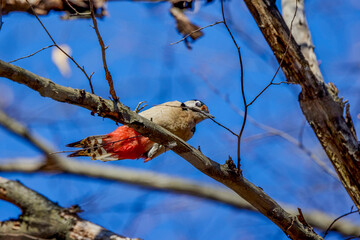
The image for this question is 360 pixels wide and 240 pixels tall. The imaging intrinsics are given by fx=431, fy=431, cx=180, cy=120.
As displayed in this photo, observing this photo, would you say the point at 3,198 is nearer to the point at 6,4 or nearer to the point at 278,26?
the point at 6,4

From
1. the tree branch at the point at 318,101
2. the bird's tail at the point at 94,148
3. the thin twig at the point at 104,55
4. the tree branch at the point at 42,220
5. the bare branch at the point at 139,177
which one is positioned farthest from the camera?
the bare branch at the point at 139,177

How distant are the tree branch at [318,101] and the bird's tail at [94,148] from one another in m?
1.54

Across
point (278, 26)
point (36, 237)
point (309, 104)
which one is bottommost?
point (36, 237)

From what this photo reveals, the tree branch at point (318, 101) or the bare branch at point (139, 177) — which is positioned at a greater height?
the bare branch at point (139, 177)

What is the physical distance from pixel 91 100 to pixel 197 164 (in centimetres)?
74

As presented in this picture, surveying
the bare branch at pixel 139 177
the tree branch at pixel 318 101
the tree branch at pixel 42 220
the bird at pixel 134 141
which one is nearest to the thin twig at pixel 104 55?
the tree branch at pixel 42 220

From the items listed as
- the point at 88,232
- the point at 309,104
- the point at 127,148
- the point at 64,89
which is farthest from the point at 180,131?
the point at 64,89

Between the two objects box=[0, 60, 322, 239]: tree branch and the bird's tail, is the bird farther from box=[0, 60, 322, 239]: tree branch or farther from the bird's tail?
box=[0, 60, 322, 239]: tree branch

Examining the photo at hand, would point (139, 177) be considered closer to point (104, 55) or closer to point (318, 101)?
point (318, 101)

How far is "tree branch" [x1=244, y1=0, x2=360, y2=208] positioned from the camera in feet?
10.3

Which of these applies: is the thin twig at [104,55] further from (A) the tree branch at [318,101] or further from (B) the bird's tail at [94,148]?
(A) the tree branch at [318,101]

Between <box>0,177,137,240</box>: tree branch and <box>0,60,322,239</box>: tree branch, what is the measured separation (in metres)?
0.64

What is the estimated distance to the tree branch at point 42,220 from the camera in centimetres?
256

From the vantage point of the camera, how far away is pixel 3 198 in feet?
8.51
